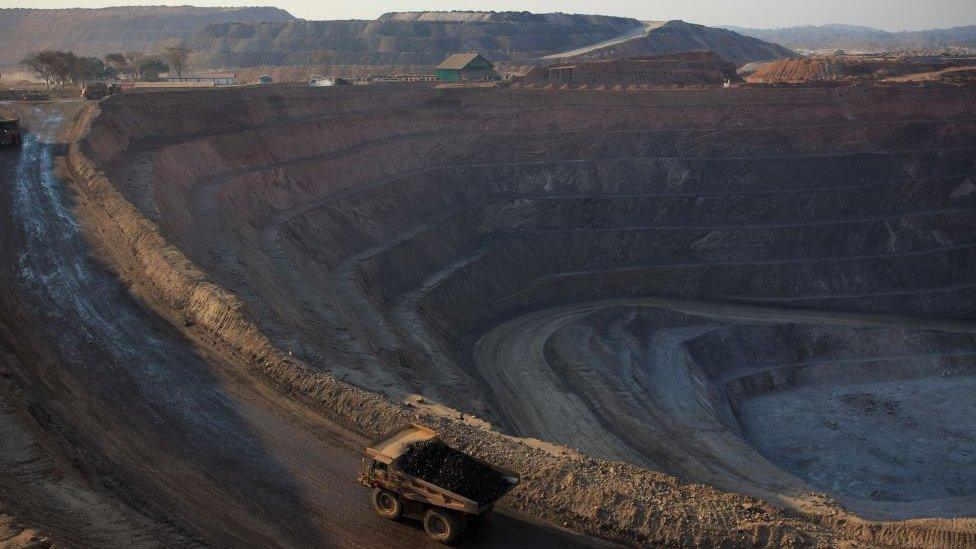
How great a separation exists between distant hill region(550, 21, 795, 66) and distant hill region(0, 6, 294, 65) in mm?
100911

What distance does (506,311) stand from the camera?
46.2m

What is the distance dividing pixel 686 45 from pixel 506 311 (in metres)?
124

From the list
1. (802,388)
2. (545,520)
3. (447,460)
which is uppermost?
(447,460)

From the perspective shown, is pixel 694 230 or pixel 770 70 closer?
pixel 694 230

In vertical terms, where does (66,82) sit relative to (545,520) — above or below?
above

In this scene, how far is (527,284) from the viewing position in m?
49.3

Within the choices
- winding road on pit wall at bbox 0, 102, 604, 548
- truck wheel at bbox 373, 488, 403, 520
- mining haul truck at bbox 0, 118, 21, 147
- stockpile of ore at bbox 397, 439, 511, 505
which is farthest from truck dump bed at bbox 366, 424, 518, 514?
mining haul truck at bbox 0, 118, 21, 147

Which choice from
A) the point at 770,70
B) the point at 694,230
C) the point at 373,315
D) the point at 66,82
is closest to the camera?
the point at 373,315

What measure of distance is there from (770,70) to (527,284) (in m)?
66.2

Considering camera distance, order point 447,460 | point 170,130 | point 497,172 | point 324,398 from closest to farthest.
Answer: point 447,460, point 324,398, point 170,130, point 497,172

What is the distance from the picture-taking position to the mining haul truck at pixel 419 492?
581 inches

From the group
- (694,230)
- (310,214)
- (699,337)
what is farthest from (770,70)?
(310,214)

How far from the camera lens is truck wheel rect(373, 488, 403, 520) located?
15.5 metres

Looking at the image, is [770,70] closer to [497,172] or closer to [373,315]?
[497,172]
